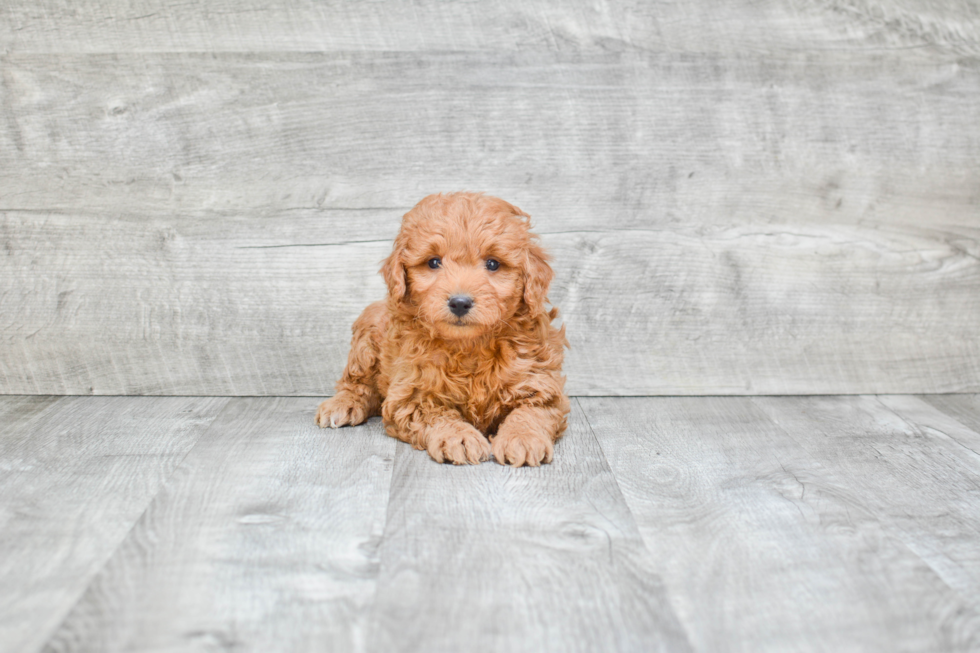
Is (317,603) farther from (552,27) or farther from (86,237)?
(552,27)

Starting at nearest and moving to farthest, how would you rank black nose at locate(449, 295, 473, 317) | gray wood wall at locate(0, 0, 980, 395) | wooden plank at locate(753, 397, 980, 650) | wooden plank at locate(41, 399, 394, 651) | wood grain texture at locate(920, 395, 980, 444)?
wooden plank at locate(41, 399, 394, 651) → wooden plank at locate(753, 397, 980, 650) → black nose at locate(449, 295, 473, 317) → wood grain texture at locate(920, 395, 980, 444) → gray wood wall at locate(0, 0, 980, 395)

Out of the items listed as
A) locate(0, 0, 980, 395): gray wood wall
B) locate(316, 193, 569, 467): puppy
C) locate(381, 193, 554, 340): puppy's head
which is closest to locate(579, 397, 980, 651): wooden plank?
locate(316, 193, 569, 467): puppy

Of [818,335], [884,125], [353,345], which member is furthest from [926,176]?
[353,345]

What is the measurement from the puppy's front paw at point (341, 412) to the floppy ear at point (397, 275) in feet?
1.93

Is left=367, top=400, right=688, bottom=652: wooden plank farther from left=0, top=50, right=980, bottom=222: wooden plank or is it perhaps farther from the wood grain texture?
the wood grain texture

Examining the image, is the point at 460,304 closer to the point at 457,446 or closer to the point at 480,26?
the point at 457,446

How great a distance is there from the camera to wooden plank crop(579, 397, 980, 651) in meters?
1.69

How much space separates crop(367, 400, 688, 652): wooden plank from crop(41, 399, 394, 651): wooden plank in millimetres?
86

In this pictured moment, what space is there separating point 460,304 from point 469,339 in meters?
0.26

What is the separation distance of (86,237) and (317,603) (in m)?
2.33

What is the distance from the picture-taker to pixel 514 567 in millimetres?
1894

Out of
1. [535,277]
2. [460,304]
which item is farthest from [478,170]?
[460,304]

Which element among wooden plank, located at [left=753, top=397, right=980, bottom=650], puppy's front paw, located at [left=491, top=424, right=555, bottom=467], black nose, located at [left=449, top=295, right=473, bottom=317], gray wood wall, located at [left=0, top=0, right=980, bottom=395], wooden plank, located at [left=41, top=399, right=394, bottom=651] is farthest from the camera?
gray wood wall, located at [left=0, top=0, right=980, bottom=395]

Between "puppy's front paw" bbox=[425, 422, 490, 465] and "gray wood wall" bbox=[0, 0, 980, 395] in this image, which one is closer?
"puppy's front paw" bbox=[425, 422, 490, 465]
